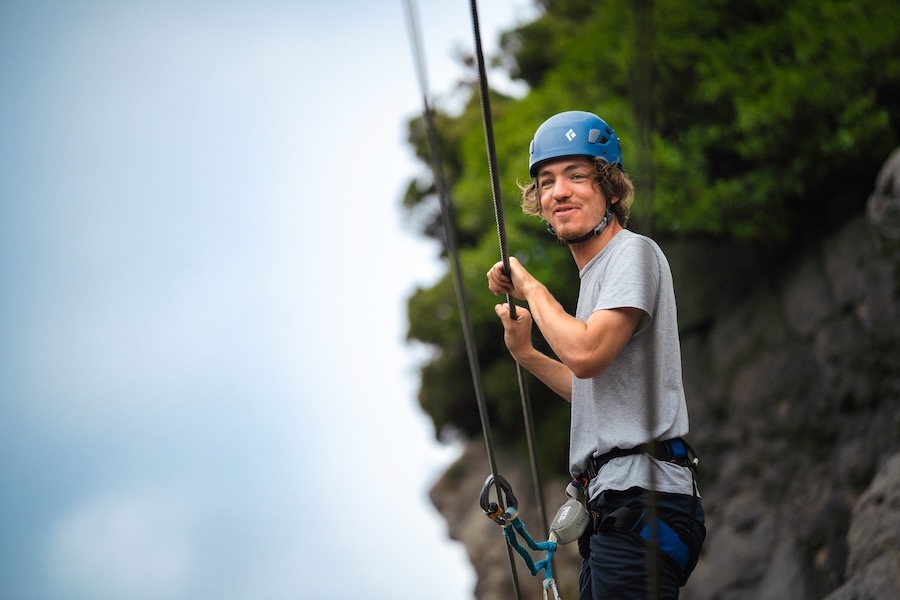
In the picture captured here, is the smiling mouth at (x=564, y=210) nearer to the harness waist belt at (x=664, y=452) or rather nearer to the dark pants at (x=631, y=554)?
the harness waist belt at (x=664, y=452)

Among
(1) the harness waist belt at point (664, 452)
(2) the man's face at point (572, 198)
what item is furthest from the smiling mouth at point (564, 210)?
(1) the harness waist belt at point (664, 452)

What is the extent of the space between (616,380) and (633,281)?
28 cm

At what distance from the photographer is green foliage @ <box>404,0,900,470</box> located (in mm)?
8680

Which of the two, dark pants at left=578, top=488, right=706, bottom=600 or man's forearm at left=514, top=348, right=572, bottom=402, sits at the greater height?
man's forearm at left=514, top=348, right=572, bottom=402

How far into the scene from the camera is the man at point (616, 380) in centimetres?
232

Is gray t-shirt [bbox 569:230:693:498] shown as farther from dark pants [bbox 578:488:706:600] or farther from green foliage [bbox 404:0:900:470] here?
green foliage [bbox 404:0:900:470]

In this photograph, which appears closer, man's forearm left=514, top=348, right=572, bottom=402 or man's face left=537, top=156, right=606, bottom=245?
man's face left=537, top=156, right=606, bottom=245

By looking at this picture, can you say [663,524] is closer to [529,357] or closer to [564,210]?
[529,357]

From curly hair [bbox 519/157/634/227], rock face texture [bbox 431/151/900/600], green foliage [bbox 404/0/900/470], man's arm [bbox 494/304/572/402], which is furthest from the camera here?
green foliage [bbox 404/0/900/470]

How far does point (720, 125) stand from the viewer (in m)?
9.60

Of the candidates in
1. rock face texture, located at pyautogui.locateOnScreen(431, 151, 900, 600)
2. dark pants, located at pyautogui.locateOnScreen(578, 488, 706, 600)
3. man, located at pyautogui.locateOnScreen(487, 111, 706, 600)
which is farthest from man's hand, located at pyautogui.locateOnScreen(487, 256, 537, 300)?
rock face texture, located at pyautogui.locateOnScreen(431, 151, 900, 600)

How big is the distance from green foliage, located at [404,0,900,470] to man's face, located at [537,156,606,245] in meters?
5.04

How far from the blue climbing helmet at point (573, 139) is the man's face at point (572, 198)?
0.10 feet

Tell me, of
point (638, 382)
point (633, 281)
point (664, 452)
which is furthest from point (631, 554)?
point (633, 281)
